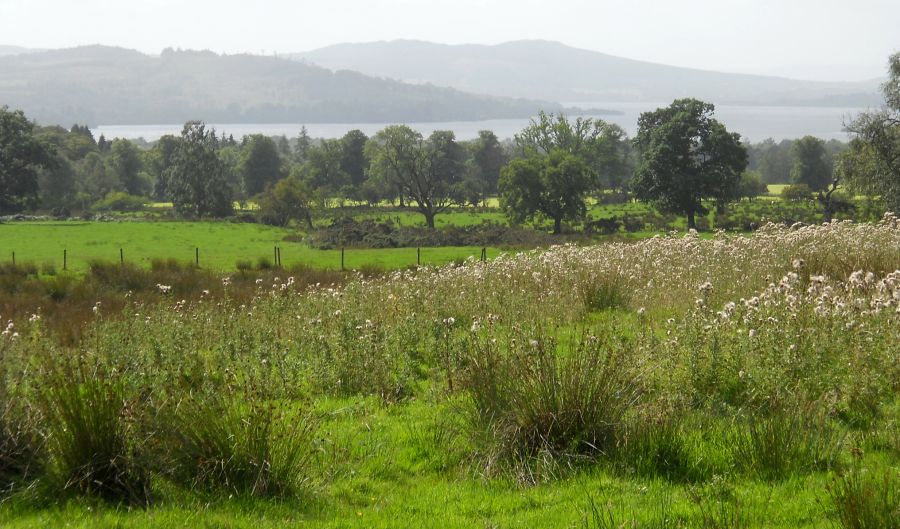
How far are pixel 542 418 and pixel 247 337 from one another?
5.88m

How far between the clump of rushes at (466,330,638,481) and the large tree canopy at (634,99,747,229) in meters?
A: 53.2

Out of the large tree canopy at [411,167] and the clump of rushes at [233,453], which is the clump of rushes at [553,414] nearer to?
the clump of rushes at [233,453]

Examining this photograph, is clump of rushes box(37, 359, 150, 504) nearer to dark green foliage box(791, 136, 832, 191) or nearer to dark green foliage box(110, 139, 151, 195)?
dark green foliage box(791, 136, 832, 191)

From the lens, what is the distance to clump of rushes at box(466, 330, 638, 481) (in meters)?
6.50

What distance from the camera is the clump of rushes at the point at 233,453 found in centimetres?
589

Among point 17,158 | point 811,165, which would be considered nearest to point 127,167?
point 17,158

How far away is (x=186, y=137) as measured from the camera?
88938 millimetres

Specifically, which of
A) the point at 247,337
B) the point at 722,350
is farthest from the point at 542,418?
the point at 247,337

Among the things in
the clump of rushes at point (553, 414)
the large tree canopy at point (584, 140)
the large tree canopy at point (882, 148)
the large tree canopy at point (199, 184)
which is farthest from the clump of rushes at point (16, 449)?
the large tree canopy at point (584, 140)

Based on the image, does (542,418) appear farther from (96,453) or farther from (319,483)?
(96,453)

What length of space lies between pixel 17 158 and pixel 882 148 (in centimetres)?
6802

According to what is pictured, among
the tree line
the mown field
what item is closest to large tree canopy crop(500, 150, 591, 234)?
the tree line

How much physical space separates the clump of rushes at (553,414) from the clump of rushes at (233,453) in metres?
1.58

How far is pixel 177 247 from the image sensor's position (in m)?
48.6
